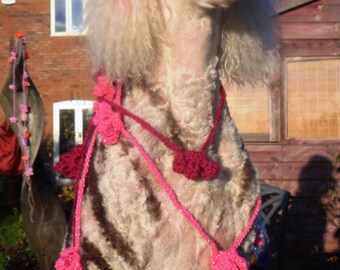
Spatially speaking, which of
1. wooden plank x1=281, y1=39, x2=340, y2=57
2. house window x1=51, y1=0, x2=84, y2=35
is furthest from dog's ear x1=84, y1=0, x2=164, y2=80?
house window x1=51, y1=0, x2=84, y2=35

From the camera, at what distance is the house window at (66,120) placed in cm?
924

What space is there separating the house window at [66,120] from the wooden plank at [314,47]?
481 cm

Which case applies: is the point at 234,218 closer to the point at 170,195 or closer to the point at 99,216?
the point at 170,195

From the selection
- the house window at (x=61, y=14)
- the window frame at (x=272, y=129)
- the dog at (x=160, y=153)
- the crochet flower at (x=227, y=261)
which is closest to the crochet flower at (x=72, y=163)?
the dog at (x=160, y=153)

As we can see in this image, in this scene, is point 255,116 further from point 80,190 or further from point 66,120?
point 66,120

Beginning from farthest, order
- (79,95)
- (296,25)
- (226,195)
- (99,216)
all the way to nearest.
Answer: (79,95)
(296,25)
(226,195)
(99,216)

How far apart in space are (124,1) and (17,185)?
614 cm

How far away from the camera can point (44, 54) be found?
31.4ft

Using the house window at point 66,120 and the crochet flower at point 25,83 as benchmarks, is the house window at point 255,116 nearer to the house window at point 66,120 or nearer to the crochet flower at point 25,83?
the crochet flower at point 25,83

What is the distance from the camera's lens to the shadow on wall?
485cm

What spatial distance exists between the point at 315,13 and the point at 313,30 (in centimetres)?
14

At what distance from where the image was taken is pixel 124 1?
63.1 inches

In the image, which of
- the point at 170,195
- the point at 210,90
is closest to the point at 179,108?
the point at 210,90

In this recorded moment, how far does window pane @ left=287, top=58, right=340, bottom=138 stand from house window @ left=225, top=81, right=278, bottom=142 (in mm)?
177
